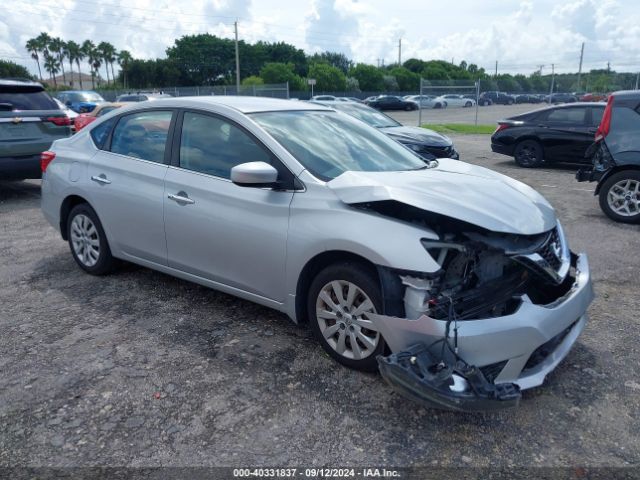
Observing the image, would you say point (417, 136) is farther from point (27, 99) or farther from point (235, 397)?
point (235, 397)

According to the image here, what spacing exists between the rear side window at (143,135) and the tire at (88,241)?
68 cm

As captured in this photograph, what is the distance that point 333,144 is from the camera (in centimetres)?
404

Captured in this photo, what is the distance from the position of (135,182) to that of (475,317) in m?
2.91

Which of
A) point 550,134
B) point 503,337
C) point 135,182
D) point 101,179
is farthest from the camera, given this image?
point 550,134

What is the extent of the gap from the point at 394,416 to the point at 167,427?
48.4 inches

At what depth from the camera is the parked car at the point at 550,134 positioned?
11414 mm

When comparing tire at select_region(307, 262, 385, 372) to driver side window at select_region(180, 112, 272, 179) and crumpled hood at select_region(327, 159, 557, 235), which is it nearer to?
crumpled hood at select_region(327, 159, 557, 235)

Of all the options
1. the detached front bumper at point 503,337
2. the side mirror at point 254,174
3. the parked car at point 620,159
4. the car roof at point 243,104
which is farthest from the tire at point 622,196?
the side mirror at point 254,174

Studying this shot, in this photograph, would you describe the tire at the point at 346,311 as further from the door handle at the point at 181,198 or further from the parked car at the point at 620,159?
the parked car at the point at 620,159

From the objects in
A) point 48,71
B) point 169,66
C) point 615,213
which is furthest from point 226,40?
point 615,213

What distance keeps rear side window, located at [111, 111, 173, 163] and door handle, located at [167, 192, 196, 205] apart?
0.38 metres

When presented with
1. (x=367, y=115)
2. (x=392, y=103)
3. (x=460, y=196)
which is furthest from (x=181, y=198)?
(x=392, y=103)

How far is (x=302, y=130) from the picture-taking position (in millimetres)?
4051

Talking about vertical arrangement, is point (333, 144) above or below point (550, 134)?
above
